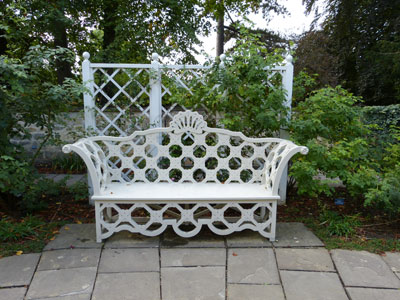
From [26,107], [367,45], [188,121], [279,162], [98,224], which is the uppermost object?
[367,45]

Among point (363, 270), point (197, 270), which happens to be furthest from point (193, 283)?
point (363, 270)

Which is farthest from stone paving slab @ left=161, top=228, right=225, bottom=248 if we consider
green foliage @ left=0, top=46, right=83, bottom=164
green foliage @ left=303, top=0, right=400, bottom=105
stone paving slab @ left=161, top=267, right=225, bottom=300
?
green foliage @ left=303, top=0, right=400, bottom=105

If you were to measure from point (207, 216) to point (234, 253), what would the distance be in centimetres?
79

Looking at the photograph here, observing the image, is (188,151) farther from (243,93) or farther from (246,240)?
(246,240)

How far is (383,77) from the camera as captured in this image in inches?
352

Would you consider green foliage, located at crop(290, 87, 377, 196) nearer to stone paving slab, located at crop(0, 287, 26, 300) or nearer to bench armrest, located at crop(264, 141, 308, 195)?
bench armrest, located at crop(264, 141, 308, 195)

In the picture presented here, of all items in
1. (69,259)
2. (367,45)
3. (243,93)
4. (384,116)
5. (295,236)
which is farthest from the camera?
(367,45)

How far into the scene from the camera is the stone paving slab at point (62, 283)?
2062 millimetres

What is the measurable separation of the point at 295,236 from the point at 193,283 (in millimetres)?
1204

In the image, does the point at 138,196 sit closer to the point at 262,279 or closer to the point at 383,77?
the point at 262,279

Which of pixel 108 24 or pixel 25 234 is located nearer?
pixel 25 234

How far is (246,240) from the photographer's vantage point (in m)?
2.84

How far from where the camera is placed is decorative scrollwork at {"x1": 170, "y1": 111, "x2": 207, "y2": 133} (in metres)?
3.09

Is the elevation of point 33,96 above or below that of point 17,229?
above
